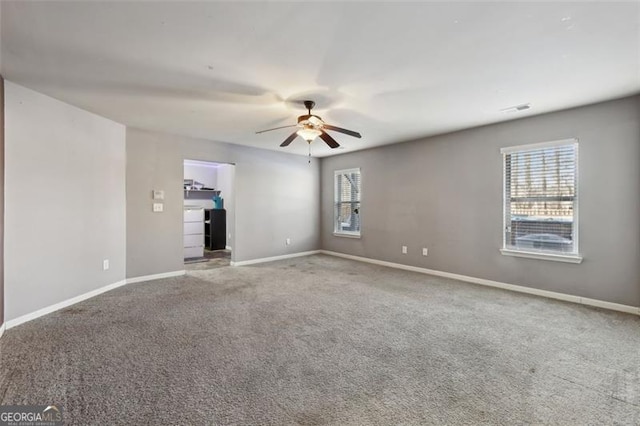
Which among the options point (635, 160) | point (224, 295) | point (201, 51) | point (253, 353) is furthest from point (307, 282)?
point (635, 160)

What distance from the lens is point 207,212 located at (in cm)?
789

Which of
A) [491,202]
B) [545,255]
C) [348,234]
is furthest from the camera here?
[348,234]

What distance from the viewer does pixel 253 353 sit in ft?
7.94

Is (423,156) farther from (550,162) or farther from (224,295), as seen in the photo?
(224,295)

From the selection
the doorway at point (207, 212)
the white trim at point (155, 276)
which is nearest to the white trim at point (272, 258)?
the doorway at point (207, 212)

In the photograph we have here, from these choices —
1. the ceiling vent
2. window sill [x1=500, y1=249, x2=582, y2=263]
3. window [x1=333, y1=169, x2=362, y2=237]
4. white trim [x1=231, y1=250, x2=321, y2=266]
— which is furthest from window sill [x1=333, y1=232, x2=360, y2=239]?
the ceiling vent

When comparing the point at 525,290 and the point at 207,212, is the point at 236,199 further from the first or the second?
the point at 525,290

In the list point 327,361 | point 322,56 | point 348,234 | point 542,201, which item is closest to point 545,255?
point 542,201

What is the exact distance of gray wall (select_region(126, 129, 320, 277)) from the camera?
469cm

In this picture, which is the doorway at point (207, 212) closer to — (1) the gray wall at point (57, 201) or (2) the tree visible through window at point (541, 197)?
(1) the gray wall at point (57, 201)

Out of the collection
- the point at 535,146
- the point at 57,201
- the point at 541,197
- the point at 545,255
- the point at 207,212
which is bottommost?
the point at 545,255

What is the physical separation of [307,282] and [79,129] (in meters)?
3.81

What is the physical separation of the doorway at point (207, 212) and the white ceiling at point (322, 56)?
Result: 3.45 m

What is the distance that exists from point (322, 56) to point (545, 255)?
3.91 metres
